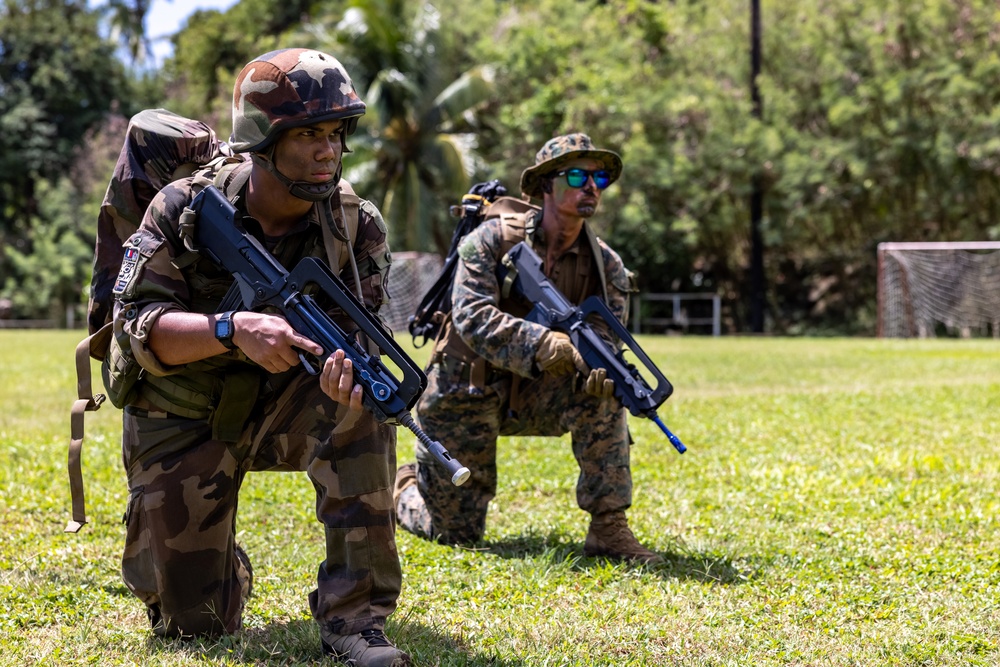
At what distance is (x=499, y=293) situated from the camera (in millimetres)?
5918

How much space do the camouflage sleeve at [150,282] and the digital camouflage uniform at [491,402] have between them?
1.96 meters

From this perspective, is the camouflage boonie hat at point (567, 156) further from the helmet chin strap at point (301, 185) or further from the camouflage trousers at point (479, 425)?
the helmet chin strap at point (301, 185)

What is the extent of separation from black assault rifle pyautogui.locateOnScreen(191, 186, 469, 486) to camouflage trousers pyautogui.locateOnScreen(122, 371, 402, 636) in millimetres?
241

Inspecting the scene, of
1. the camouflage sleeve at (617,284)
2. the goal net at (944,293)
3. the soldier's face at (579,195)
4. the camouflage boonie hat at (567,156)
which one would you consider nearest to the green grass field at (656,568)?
the camouflage sleeve at (617,284)

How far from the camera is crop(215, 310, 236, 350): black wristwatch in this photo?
3.73 metres

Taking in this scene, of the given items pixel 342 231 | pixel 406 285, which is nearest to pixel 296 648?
pixel 342 231

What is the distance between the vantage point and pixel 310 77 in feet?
12.6

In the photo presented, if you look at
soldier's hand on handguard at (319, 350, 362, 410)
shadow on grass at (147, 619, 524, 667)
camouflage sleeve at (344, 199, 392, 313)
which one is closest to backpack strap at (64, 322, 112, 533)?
shadow on grass at (147, 619, 524, 667)

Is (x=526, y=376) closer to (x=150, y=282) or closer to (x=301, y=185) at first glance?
(x=301, y=185)

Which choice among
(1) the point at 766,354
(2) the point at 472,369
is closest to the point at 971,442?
(2) the point at 472,369

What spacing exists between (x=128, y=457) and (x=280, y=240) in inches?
37.4

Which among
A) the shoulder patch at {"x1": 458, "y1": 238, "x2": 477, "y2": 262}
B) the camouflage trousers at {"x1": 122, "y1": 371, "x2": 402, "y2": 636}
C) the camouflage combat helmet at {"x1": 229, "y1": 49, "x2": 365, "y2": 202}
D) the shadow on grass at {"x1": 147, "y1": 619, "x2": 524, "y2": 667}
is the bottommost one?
the shadow on grass at {"x1": 147, "y1": 619, "x2": 524, "y2": 667}

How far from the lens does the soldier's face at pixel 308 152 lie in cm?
391

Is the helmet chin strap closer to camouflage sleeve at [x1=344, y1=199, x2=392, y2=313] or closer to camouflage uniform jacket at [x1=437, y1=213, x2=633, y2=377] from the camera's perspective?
camouflage sleeve at [x1=344, y1=199, x2=392, y2=313]
